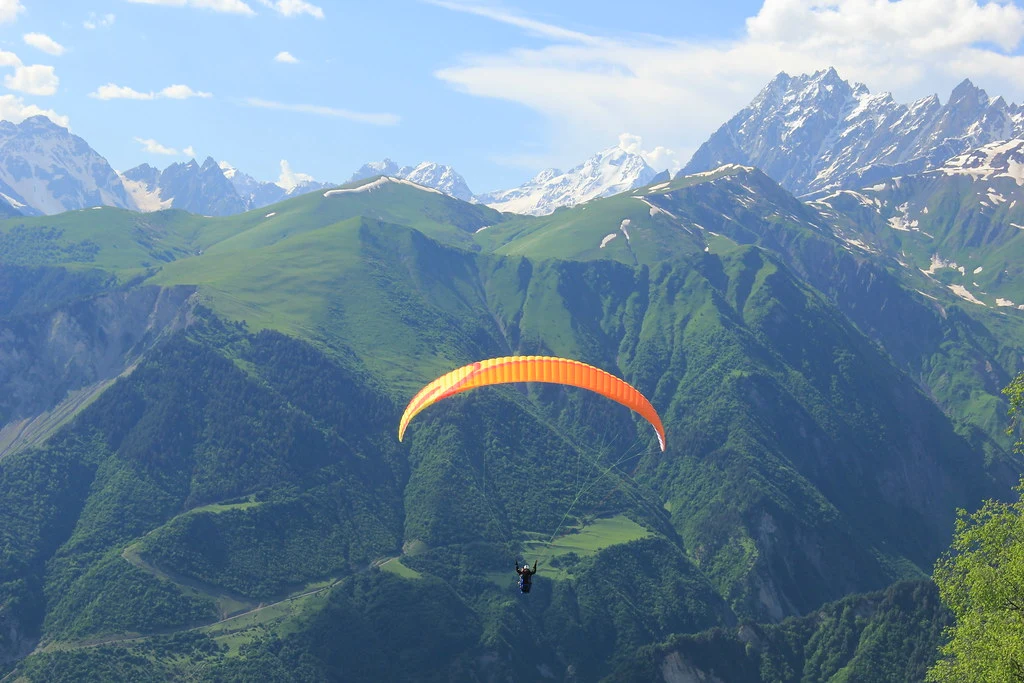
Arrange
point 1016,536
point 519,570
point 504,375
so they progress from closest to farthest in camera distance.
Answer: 1. point 1016,536
2. point 519,570
3. point 504,375

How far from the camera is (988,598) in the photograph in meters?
68.2

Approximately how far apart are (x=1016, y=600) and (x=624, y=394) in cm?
3806

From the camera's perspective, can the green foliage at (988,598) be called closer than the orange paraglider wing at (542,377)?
Yes

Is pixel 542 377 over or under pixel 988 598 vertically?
over

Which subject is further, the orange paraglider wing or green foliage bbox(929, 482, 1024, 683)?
the orange paraglider wing

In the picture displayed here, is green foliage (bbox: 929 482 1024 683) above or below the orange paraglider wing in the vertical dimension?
below

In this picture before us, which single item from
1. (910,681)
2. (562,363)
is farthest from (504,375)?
(910,681)

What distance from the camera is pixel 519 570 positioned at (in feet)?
286

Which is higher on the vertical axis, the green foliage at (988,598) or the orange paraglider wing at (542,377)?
the orange paraglider wing at (542,377)

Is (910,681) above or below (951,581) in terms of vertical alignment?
below

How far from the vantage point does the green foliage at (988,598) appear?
205ft

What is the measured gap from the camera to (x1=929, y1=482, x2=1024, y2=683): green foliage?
6250 cm

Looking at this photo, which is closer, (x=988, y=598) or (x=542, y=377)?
(x=988, y=598)

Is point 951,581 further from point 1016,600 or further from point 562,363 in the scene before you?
point 562,363
